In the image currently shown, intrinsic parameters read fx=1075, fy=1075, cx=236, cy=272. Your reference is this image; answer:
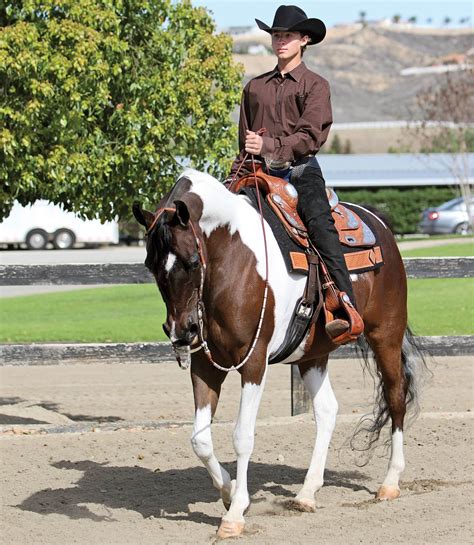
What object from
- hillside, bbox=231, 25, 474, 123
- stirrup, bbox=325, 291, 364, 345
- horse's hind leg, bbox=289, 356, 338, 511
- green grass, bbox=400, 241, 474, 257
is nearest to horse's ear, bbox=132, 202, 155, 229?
stirrup, bbox=325, 291, 364, 345

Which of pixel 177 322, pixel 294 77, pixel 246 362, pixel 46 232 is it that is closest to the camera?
pixel 177 322

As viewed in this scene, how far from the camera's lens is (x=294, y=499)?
22.7ft

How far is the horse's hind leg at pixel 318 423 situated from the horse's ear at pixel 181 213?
2.06 metres

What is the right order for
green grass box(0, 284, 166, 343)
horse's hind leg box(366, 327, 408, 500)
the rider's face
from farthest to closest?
green grass box(0, 284, 166, 343)
horse's hind leg box(366, 327, 408, 500)
the rider's face

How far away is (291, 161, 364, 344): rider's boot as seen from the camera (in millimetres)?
6754

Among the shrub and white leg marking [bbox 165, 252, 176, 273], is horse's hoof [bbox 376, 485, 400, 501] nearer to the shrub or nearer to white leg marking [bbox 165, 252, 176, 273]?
white leg marking [bbox 165, 252, 176, 273]

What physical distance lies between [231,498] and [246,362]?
2.69 feet

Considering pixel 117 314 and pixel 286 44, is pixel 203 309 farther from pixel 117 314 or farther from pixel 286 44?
pixel 117 314

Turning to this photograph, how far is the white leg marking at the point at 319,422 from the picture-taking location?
22.9ft

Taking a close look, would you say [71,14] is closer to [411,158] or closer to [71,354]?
[71,354]

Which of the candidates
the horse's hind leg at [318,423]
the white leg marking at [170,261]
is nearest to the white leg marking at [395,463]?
the horse's hind leg at [318,423]

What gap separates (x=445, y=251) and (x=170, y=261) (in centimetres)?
2431

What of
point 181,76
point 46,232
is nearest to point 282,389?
point 181,76

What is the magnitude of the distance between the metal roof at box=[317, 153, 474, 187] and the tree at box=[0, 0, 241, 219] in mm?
43392
